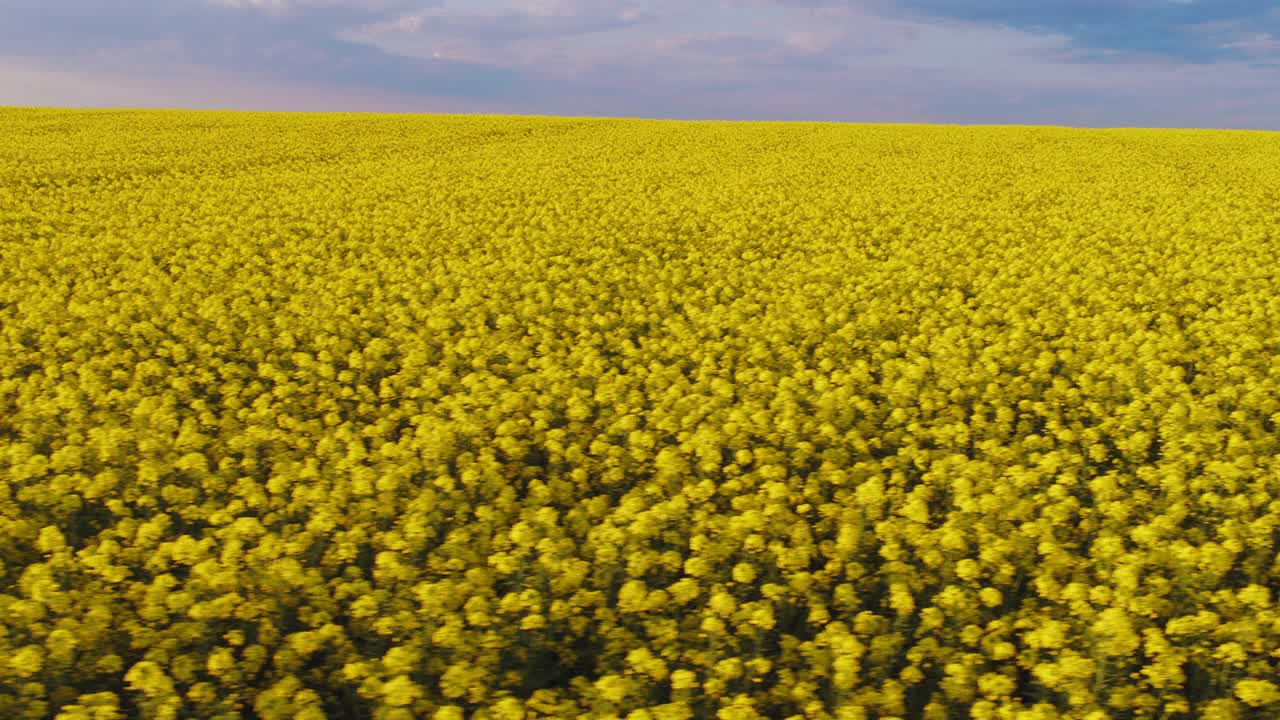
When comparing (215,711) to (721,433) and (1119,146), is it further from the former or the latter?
(1119,146)

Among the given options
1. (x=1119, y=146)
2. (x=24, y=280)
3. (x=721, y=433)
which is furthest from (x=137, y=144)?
(x=1119, y=146)

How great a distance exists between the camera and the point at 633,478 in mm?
6691

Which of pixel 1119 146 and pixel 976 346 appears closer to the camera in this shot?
pixel 976 346

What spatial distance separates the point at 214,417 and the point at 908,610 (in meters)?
6.28

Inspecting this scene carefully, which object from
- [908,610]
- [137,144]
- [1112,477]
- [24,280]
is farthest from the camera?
[137,144]

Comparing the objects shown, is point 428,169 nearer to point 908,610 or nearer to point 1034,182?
point 1034,182

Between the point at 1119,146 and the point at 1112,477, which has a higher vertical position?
the point at 1119,146

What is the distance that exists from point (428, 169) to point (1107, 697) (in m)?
25.1

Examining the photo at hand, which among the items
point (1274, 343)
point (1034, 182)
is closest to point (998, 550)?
point (1274, 343)

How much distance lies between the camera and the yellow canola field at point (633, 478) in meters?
4.33

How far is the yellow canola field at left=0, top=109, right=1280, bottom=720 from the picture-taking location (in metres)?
4.33

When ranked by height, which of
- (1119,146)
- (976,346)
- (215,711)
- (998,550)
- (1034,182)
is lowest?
(215,711)

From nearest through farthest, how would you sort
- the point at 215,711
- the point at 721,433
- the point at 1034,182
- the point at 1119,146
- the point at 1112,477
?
the point at 215,711 < the point at 1112,477 < the point at 721,433 < the point at 1034,182 < the point at 1119,146

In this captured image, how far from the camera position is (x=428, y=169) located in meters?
26.1
